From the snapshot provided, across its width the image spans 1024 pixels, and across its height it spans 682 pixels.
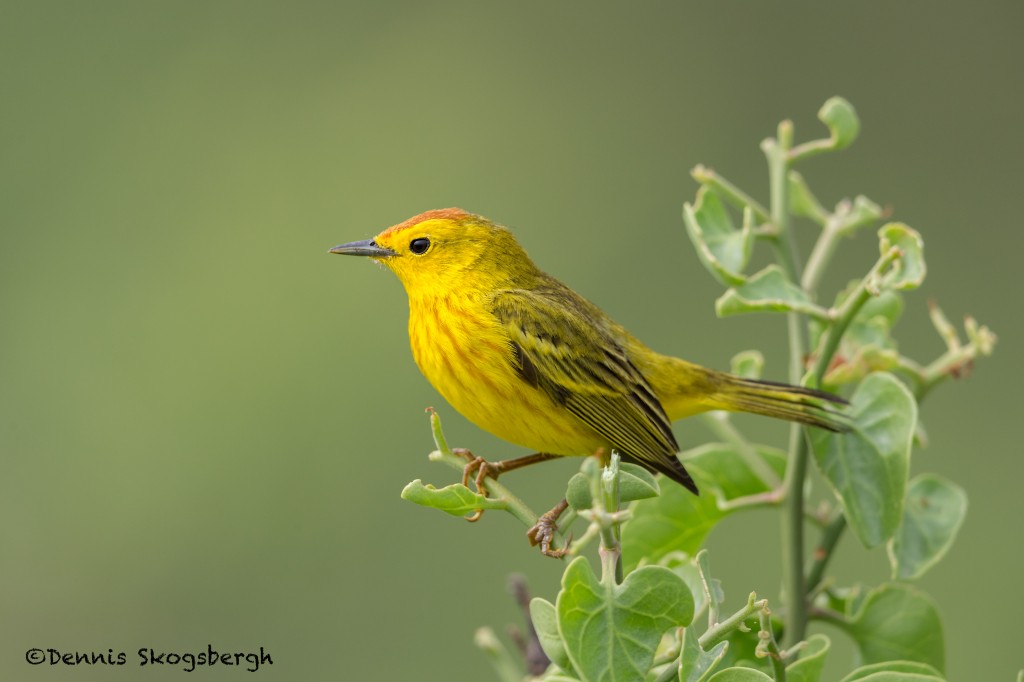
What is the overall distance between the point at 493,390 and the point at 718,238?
0.76m

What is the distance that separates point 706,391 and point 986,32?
4.58 m

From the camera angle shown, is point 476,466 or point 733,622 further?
point 476,466

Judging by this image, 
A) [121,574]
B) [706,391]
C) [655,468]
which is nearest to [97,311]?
[121,574]

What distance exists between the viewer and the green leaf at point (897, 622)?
2035 millimetres

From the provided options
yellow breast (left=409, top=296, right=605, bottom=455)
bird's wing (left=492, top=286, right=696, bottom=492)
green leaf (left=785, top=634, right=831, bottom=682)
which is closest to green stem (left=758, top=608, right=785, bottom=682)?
green leaf (left=785, top=634, right=831, bottom=682)

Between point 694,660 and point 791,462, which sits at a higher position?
point 791,462

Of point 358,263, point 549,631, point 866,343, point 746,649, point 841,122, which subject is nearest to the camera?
point 549,631

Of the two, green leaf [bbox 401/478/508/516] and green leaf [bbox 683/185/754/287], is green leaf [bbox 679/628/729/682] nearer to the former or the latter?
green leaf [bbox 401/478/508/516]

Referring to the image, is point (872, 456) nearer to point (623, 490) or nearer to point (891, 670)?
point (891, 670)

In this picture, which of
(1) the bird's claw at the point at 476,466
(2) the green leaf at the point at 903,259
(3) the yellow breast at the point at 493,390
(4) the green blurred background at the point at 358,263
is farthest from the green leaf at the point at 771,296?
(4) the green blurred background at the point at 358,263

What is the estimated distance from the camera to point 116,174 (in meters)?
6.66

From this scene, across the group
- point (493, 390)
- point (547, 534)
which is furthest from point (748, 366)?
point (547, 534)

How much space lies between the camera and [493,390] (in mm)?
2883

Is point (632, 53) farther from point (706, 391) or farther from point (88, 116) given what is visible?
point (706, 391)
